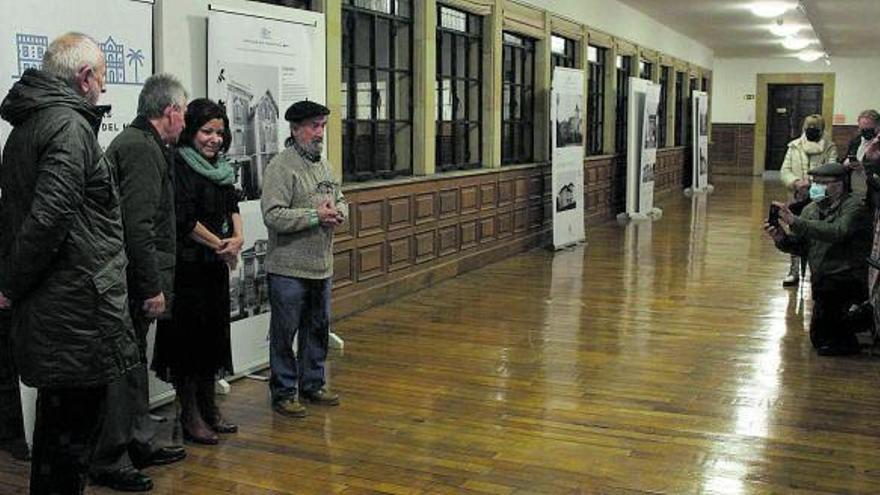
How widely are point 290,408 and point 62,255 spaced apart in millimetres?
2030

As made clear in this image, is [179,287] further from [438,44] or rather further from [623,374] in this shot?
[438,44]

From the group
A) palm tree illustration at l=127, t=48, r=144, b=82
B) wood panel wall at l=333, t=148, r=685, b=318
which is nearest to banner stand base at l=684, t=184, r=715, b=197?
wood panel wall at l=333, t=148, r=685, b=318

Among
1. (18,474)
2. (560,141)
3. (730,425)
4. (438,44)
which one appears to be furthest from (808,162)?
(18,474)

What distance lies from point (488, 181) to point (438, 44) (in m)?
1.60

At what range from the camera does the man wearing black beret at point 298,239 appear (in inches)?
174

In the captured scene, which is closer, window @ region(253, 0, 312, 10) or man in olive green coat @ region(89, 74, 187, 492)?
man in olive green coat @ region(89, 74, 187, 492)

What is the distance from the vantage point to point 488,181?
9.52 meters

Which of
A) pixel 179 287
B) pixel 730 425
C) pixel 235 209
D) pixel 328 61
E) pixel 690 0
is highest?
pixel 690 0

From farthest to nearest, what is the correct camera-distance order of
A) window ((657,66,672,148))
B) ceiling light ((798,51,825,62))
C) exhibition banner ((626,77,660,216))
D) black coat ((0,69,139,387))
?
ceiling light ((798,51,825,62))
window ((657,66,672,148))
exhibition banner ((626,77,660,216))
black coat ((0,69,139,387))

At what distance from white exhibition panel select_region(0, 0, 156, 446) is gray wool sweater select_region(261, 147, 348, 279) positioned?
2.34 feet

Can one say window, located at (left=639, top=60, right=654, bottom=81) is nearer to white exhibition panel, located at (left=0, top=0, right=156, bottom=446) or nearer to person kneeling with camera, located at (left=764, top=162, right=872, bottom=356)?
person kneeling with camera, located at (left=764, top=162, right=872, bottom=356)

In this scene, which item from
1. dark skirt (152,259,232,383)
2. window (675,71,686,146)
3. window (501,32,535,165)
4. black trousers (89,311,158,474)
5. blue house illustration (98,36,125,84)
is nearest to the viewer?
black trousers (89,311,158,474)

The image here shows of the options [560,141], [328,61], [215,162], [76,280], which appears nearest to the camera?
[76,280]

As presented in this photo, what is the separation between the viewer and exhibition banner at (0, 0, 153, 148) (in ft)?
12.1
